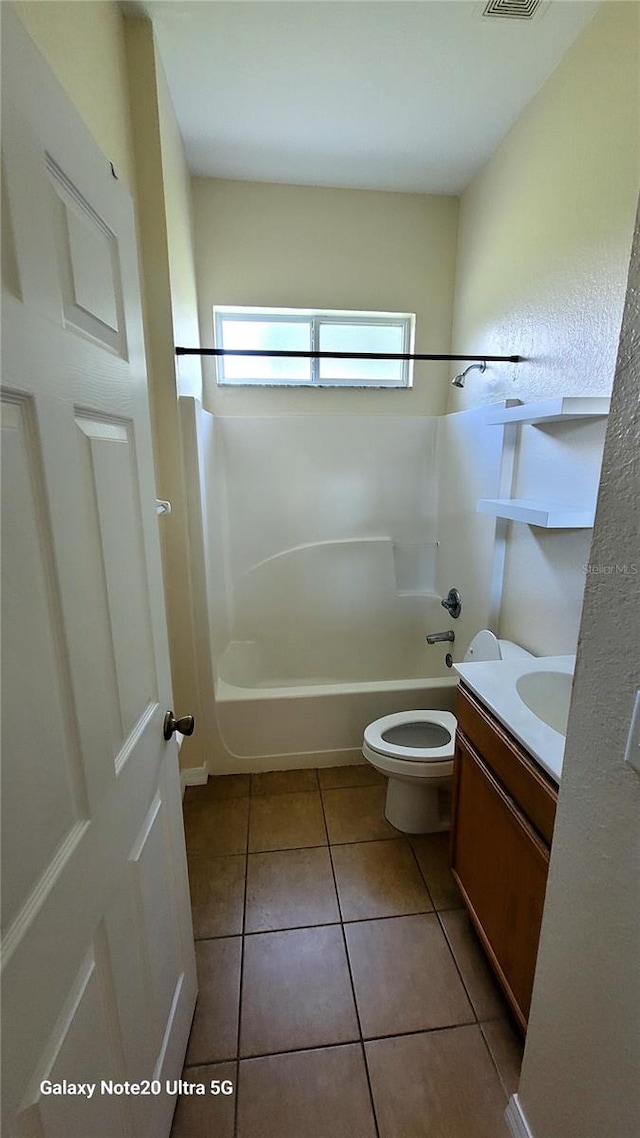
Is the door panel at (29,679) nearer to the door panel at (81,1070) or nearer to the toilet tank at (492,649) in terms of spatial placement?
the door panel at (81,1070)

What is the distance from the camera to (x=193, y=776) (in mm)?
2125

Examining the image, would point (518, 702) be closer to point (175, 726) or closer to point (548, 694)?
point (548, 694)

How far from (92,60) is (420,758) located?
7.39ft

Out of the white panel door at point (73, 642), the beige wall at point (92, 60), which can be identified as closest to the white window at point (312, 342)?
the beige wall at point (92, 60)

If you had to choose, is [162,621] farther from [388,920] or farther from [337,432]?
[337,432]

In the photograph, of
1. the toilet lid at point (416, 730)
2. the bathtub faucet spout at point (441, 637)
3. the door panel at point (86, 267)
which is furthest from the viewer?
the bathtub faucet spout at point (441, 637)

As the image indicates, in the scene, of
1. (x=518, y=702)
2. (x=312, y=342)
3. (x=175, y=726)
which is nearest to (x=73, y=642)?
(x=175, y=726)

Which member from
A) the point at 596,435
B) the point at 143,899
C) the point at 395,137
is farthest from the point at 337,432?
the point at 143,899

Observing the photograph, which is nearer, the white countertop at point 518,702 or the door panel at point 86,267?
the door panel at point 86,267

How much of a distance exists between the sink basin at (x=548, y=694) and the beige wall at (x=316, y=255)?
1855 millimetres

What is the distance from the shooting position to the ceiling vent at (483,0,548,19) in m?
1.35

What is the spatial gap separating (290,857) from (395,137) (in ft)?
9.62

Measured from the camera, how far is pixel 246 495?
8.63ft

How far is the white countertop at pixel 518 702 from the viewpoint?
1.03 meters
